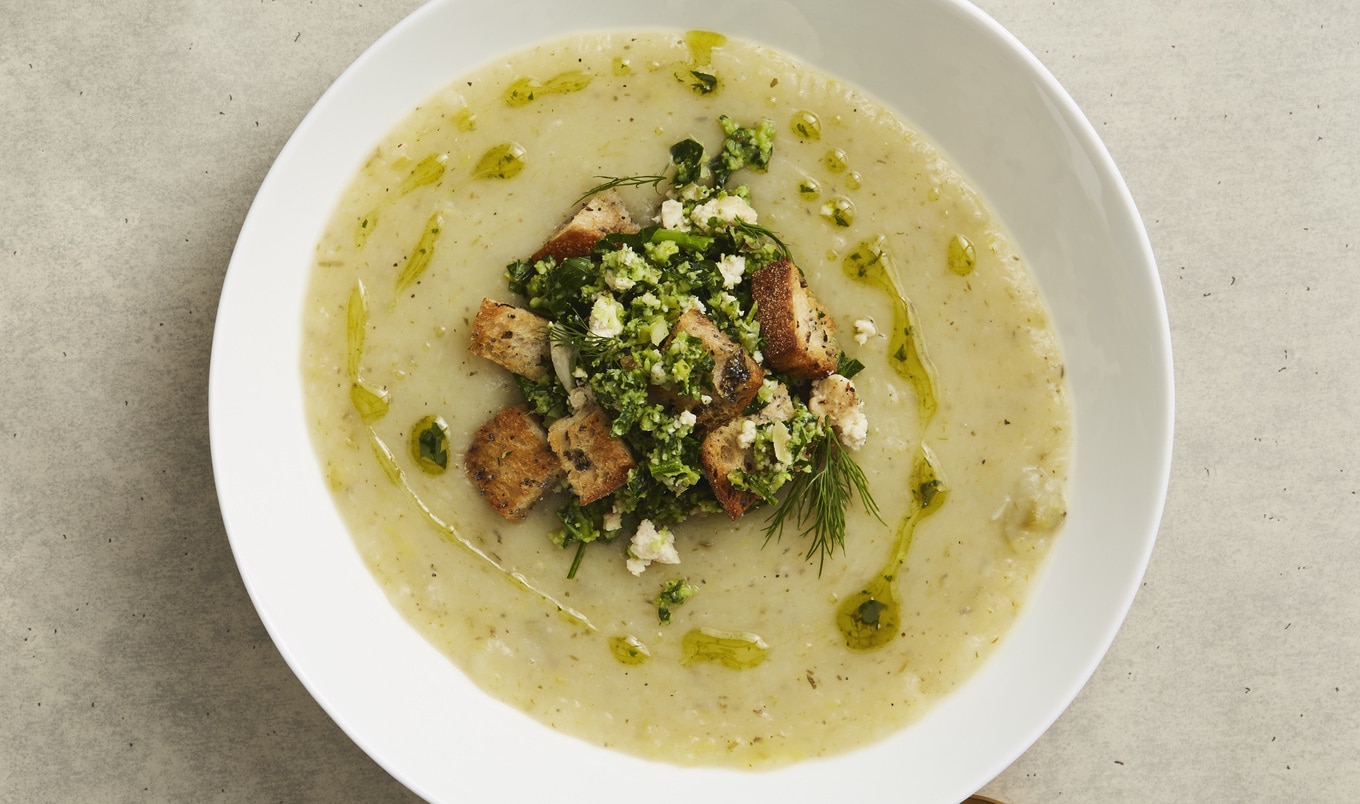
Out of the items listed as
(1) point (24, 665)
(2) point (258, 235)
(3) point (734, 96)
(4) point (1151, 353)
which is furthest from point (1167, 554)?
(1) point (24, 665)

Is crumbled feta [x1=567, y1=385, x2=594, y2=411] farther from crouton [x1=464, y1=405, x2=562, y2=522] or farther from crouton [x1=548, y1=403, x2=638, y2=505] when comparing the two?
crouton [x1=464, y1=405, x2=562, y2=522]

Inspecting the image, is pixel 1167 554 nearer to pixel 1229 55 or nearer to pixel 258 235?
pixel 1229 55

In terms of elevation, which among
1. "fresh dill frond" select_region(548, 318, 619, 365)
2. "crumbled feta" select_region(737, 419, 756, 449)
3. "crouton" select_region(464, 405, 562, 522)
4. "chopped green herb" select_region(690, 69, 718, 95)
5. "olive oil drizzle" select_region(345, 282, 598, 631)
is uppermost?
"chopped green herb" select_region(690, 69, 718, 95)

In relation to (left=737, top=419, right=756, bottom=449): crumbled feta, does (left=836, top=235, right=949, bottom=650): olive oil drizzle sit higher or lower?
higher

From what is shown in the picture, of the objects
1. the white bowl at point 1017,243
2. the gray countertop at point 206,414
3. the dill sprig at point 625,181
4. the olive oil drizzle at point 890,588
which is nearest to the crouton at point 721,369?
the dill sprig at point 625,181

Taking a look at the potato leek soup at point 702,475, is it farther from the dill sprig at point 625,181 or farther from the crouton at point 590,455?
the crouton at point 590,455

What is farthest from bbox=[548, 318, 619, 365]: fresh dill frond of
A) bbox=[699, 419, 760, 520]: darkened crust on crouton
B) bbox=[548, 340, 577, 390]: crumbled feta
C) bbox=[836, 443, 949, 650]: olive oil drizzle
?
bbox=[836, 443, 949, 650]: olive oil drizzle
